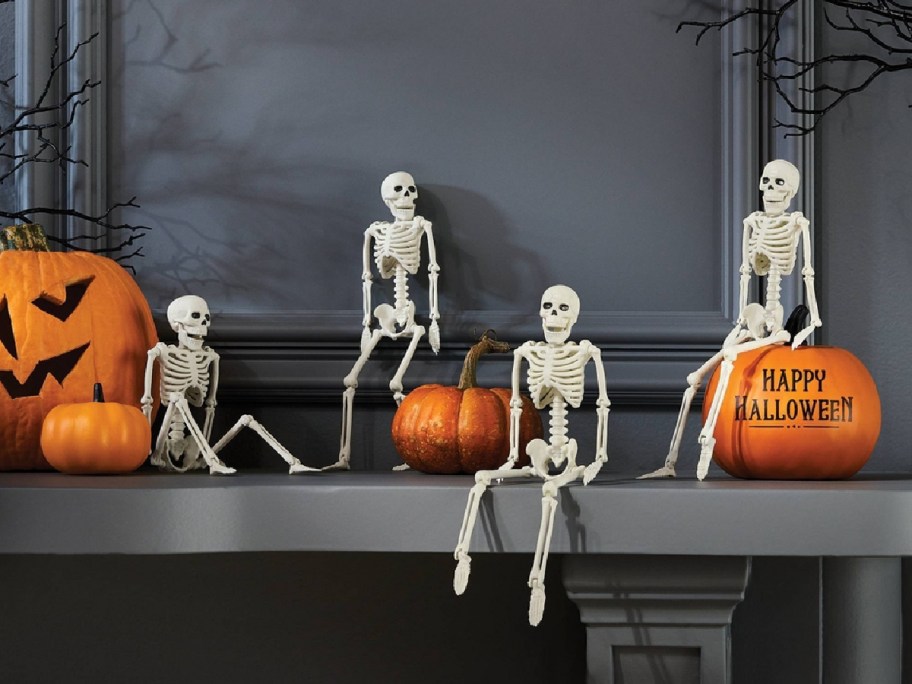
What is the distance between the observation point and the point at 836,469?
1138 millimetres

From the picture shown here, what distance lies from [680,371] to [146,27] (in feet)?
2.86

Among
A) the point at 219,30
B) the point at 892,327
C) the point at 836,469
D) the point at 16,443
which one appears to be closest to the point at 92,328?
the point at 16,443

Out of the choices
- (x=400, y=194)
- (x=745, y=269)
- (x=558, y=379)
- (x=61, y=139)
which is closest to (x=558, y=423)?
(x=558, y=379)

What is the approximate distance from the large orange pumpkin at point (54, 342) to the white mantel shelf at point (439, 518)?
0.21 meters

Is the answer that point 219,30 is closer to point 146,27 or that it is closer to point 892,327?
point 146,27

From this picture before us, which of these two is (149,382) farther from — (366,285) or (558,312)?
(558,312)

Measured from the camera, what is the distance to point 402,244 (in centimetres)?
136

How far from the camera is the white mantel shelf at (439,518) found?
0.98 m

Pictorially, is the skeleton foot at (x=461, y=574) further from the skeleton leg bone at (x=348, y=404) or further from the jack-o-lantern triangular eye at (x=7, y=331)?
the jack-o-lantern triangular eye at (x=7, y=331)

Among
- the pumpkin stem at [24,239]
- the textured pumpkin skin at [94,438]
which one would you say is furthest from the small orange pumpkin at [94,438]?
the pumpkin stem at [24,239]

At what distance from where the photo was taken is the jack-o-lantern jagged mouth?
1.24m

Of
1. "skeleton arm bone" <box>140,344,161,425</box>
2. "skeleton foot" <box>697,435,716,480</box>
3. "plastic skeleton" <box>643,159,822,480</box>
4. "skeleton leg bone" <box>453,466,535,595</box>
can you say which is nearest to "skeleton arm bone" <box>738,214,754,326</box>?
"plastic skeleton" <box>643,159,822,480</box>

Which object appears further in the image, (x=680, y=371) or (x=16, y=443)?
(x=680, y=371)

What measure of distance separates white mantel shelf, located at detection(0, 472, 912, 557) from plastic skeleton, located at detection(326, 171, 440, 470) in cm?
30
